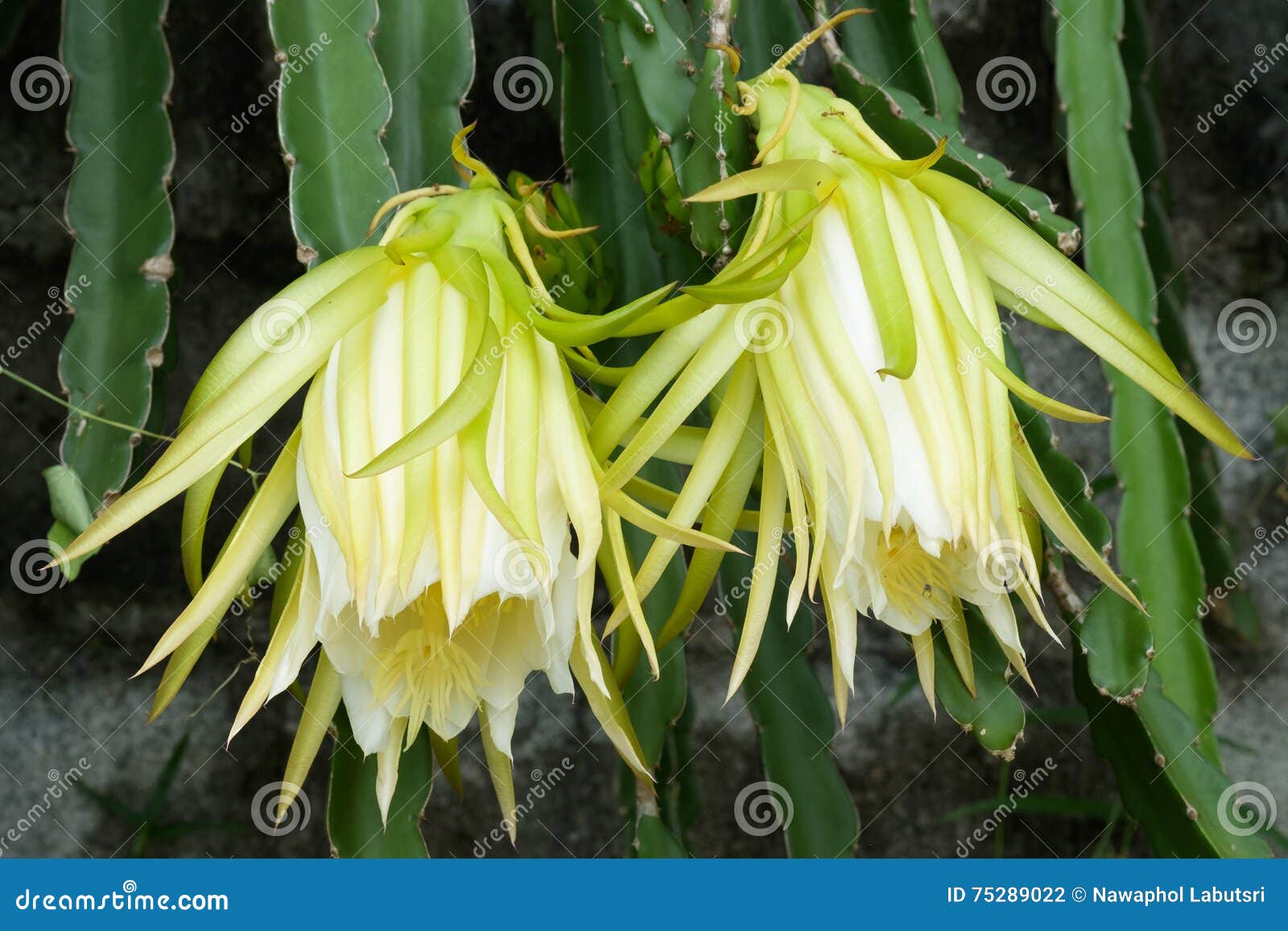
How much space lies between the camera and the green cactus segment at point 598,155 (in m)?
0.77

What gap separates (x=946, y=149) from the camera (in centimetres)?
65

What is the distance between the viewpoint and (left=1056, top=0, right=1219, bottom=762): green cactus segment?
813mm

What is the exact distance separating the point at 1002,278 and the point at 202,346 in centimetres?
84

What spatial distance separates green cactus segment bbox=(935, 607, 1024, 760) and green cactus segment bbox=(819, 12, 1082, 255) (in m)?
0.26

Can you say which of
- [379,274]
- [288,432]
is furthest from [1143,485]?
[288,432]

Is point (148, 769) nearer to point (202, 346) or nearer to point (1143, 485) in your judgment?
point (202, 346)

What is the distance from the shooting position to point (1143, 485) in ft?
2.74
